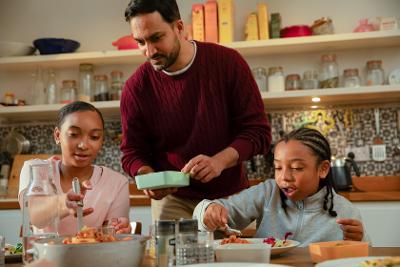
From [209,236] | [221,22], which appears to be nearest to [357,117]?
[221,22]

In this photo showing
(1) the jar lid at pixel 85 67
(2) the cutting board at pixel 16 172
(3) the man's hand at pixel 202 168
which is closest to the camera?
(3) the man's hand at pixel 202 168

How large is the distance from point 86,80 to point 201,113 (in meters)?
2.03

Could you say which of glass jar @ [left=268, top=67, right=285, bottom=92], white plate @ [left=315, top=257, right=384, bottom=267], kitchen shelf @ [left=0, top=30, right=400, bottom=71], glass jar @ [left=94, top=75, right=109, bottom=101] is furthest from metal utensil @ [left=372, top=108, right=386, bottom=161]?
white plate @ [left=315, top=257, right=384, bottom=267]

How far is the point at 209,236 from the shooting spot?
109 centimetres

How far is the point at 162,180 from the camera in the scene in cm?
146

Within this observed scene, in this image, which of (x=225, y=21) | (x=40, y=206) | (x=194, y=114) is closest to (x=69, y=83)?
(x=225, y=21)

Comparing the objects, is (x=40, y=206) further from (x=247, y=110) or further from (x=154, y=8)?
(x=247, y=110)

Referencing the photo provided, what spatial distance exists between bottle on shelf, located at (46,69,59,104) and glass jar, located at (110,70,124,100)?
42 centimetres

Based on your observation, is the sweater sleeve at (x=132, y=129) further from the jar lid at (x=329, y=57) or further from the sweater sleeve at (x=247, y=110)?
the jar lid at (x=329, y=57)

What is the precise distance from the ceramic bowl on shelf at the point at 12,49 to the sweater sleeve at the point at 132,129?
195cm

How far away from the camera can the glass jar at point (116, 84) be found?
12.1ft

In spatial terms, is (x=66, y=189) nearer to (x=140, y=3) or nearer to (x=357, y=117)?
(x=140, y=3)

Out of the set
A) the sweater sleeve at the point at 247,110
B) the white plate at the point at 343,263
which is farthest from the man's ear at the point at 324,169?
the white plate at the point at 343,263

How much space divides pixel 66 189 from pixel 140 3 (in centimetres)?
74
